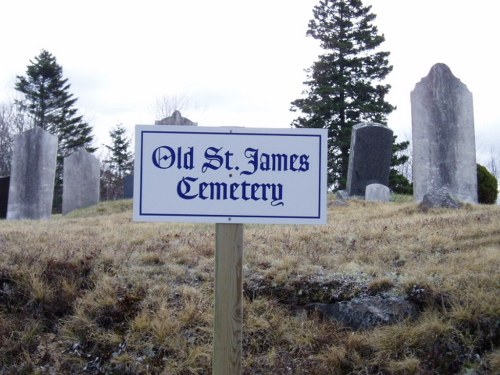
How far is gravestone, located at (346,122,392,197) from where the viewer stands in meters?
16.3

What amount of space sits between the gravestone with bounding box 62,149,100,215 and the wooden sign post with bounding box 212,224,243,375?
15968mm

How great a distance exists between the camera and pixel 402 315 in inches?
184

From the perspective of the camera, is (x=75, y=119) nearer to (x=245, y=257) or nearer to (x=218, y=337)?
(x=245, y=257)

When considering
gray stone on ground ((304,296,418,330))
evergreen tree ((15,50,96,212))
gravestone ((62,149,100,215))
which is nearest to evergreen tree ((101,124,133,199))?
evergreen tree ((15,50,96,212))

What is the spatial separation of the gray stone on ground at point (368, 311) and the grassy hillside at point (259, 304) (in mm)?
82

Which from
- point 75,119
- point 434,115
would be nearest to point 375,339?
point 434,115

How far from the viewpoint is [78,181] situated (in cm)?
1881

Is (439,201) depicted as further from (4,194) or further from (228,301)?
(4,194)

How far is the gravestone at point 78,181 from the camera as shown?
18.6m

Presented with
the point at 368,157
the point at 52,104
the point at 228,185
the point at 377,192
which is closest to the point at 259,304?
the point at 228,185

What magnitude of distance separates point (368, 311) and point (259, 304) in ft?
2.93

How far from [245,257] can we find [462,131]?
27.4ft

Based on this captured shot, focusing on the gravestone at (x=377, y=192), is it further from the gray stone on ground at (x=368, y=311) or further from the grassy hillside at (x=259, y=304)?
the gray stone on ground at (x=368, y=311)

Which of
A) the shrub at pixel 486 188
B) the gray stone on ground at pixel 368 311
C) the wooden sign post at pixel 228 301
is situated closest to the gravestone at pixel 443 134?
the shrub at pixel 486 188
